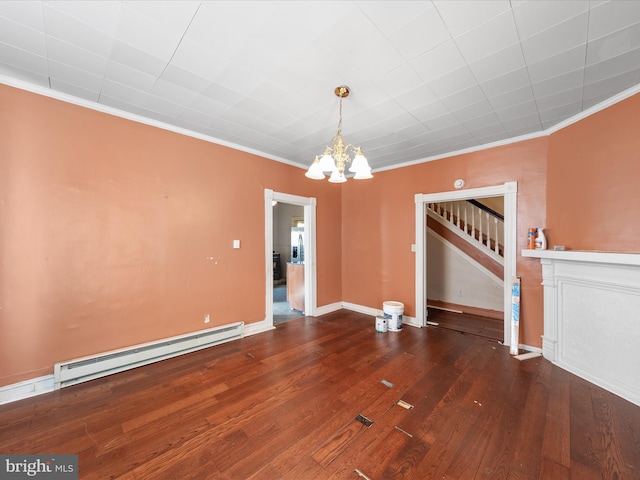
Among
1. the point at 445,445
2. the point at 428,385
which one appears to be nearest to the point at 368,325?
the point at 428,385

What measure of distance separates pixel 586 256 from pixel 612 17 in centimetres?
197

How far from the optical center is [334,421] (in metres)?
1.97

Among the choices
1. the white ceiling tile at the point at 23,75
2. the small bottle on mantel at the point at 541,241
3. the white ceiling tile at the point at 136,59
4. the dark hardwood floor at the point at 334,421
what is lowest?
the dark hardwood floor at the point at 334,421

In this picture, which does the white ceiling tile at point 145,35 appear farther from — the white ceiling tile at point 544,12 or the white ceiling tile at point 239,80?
the white ceiling tile at point 544,12

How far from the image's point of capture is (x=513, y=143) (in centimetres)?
330

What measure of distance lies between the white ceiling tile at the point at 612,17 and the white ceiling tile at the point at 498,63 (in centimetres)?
36

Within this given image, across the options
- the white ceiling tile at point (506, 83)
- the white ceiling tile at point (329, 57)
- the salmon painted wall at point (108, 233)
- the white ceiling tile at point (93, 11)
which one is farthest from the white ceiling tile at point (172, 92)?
the white ceiling tile at point (506, 83)

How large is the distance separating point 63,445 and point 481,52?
3974 mm

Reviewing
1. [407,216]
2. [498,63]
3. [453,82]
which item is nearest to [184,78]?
[453,82]

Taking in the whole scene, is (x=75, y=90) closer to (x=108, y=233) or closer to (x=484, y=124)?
(x=108, y=233)

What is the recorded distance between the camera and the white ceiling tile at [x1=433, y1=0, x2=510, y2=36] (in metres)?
1.45

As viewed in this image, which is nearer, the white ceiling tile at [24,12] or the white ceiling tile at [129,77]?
the white ceiling tile at [24,12]

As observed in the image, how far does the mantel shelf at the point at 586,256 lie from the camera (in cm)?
218

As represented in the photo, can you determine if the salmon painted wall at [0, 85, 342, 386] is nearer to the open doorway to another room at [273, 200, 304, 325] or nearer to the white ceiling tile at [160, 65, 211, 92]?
the white ceiling tile at [160, 65, 211, 92]
